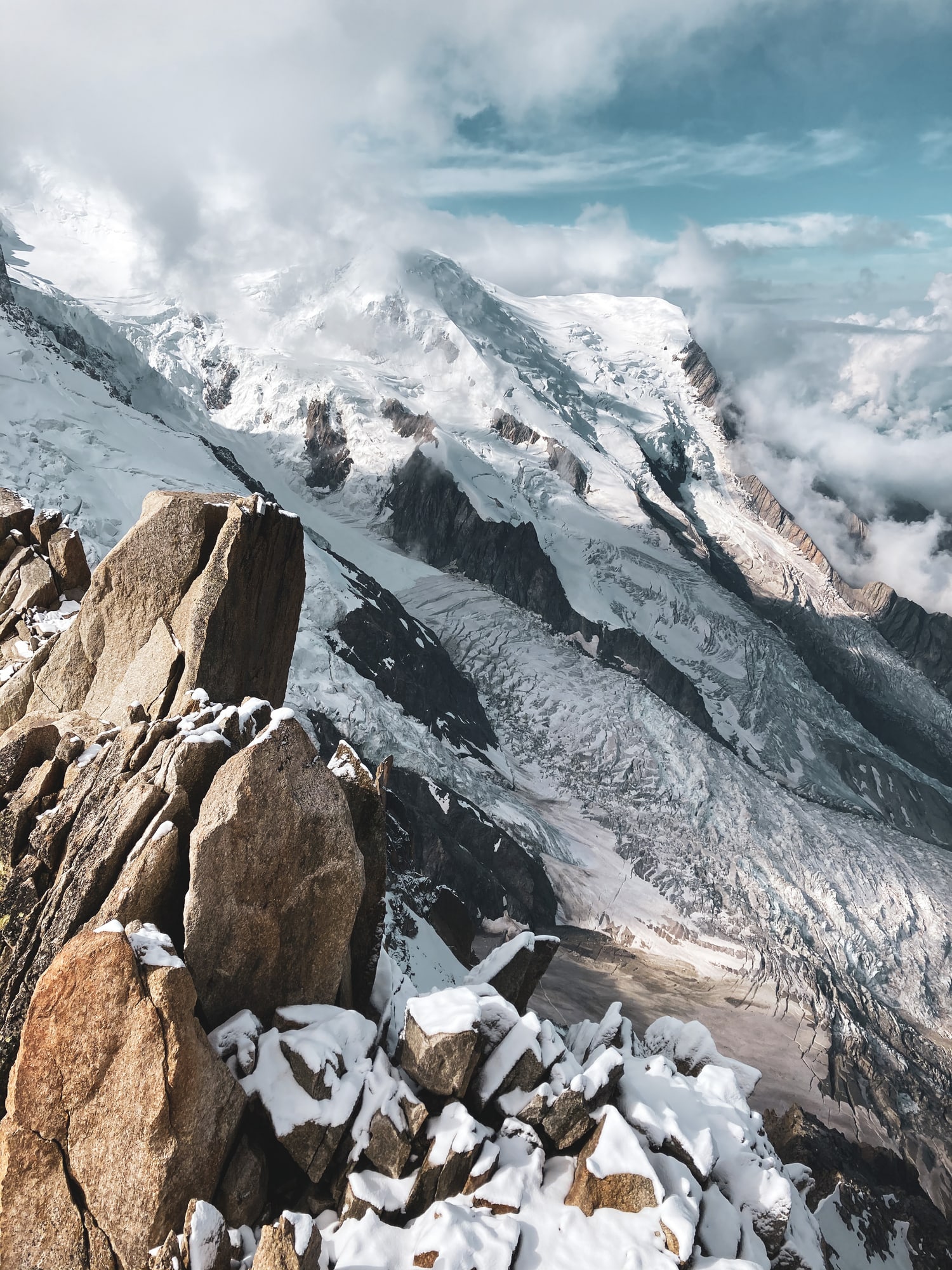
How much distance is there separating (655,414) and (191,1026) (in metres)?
203

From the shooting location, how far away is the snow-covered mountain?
67938mm

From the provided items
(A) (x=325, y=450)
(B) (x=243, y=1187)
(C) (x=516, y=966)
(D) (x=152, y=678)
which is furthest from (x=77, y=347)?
(B) (x=243, y=1187)

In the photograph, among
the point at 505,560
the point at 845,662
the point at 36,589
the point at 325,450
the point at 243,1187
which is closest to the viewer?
the point at 243,1187

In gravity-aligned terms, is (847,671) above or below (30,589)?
above

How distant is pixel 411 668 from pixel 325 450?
7747 cm

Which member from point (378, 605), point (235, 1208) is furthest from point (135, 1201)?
point (378, 605)

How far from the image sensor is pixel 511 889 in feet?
220

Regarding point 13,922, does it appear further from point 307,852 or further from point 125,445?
point 125,445

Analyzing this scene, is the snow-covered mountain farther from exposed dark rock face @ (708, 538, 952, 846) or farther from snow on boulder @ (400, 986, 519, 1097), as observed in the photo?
snow on boulder @ (400, 986, 519, 1097)

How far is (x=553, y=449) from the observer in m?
148

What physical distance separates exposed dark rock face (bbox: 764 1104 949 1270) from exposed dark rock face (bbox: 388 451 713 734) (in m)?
69.2

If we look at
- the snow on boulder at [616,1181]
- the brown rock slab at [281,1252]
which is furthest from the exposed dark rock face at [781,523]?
the brown rock slab at [281,1252]

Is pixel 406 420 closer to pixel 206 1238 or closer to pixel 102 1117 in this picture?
pixel 102 1117

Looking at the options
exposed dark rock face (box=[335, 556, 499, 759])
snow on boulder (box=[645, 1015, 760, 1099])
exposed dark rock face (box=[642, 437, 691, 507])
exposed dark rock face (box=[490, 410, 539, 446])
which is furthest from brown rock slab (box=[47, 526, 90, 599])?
exposed dark rock face (box=[642, 437, 691, 507])
